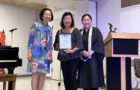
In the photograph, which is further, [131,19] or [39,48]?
[131,19]

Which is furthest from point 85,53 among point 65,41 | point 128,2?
point 128,2

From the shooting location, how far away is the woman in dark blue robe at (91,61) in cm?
248

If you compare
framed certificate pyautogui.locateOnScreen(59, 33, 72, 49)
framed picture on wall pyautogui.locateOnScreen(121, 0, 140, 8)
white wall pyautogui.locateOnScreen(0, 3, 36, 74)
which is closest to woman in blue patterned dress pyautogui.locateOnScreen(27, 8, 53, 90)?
framed certificate pyautogui.locateOnScreen(59, 33, 72, 49)

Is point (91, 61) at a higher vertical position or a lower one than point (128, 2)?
lower

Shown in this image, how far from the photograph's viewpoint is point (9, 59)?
308 cm

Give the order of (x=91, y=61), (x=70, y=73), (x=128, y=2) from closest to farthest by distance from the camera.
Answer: (x=70, y=73), (x=91, y=61), (x=128, y=2)

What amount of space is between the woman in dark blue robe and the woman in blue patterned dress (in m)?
0.49

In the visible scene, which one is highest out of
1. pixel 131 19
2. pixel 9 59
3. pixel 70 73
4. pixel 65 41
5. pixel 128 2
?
pixel 128 2

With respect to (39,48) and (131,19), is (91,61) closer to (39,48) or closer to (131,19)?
(39,48)

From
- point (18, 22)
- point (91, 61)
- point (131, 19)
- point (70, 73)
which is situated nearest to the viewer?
point (70, 73)

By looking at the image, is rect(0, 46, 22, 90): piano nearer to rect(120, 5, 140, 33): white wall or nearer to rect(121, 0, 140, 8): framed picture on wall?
rect(120, 5, 140, 33): white wall

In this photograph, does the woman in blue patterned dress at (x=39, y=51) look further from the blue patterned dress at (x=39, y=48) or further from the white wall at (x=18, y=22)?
the white wall at (x=18, y=22)

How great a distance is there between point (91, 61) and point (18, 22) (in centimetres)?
583

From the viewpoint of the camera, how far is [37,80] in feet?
8.18
